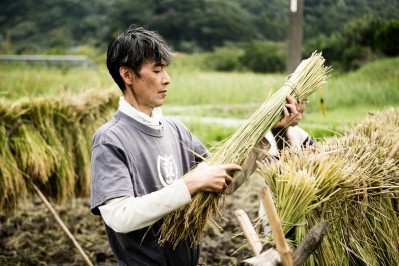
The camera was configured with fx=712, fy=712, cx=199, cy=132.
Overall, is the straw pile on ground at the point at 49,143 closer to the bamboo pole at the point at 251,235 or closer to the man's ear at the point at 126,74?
the man's ear at the point at 126,74

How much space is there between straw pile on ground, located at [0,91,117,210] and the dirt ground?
0.34 metres

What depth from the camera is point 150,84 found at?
275cm

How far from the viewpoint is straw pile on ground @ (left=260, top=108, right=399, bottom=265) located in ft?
8.60

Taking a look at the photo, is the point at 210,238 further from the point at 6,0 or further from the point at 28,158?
the point at 6,0

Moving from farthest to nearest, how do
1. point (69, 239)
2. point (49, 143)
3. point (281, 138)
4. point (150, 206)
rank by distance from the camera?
1. point (69, 239)
2. point (49, 143)
3. point (281, 138)
4. point (150, 206)

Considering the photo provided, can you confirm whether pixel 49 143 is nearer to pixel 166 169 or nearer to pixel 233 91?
pixel 166 169

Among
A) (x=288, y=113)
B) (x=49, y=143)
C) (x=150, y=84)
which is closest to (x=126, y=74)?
(x=150, y=84)

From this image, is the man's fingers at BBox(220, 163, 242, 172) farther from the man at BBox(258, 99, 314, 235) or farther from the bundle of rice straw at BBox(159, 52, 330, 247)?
the man at BBox(258, 99, 314, 235)

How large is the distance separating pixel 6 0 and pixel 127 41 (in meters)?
24.6

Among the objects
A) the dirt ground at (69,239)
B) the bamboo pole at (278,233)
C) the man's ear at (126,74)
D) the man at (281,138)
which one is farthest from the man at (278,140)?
the dirt ground at (69,239)

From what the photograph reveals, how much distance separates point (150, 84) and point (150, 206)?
1.76 ft

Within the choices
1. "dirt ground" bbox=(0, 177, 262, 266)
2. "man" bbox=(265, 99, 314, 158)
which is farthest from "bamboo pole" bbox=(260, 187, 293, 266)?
"dirt ground" bbox=(0, 177, 262, 266)

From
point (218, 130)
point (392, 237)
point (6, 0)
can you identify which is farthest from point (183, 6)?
point (392, 237)

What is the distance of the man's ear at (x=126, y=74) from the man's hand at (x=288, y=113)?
0.62m
